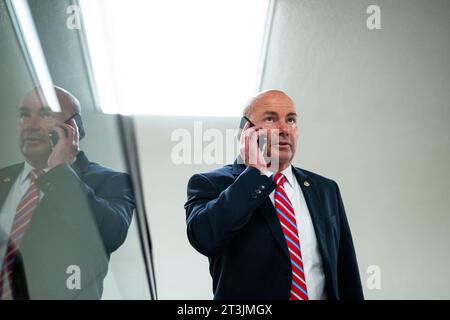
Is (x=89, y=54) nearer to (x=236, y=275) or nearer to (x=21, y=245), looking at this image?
(x=21, y=245)

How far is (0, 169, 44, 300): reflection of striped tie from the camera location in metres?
0.67

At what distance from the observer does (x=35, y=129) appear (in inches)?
31.1

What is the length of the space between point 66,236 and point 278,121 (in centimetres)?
53

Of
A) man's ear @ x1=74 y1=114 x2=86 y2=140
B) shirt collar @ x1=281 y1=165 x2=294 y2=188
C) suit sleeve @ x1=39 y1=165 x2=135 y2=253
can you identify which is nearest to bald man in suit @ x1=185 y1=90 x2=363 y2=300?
shirt collar @ x1=281 y1=165 x2=294 y2=188

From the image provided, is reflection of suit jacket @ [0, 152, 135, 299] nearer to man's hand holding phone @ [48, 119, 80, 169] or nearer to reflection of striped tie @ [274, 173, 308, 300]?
man's hand holding phone @ [48, 119, 80, 169]

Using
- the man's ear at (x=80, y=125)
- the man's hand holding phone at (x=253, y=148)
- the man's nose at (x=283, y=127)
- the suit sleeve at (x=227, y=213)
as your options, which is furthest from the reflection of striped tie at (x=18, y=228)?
the man's nose at (x=283, y=127)

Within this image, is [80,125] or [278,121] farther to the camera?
[278,121]

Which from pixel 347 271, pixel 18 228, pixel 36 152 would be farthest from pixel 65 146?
Answer: pixel 347 271

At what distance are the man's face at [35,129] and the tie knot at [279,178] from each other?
0.48 m

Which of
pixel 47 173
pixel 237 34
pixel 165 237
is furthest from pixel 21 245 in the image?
pixel 237 34

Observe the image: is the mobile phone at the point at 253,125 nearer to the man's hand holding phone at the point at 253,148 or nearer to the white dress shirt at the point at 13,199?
the man's hand holding phone at the point at 253,148

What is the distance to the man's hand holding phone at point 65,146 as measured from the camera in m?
0.79

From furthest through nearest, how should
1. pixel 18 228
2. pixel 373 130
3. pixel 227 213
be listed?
1. pixel 373 130
2. pixel 227 213
3. pixel 18 228

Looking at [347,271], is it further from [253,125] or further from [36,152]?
[36,152]
